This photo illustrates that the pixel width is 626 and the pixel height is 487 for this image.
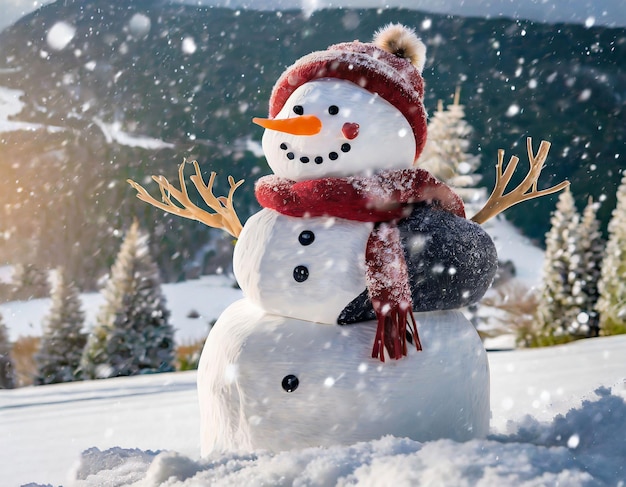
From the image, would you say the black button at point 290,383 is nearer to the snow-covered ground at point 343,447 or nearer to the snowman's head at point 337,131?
the snow-covered ground at point 343,447

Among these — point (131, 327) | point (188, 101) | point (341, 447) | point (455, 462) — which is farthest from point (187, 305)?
point (455, 462)

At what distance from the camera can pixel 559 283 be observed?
34.9ft

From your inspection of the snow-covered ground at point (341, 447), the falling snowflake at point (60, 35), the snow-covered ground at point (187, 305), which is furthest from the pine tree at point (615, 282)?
the falling snowflake at point (60, 35)

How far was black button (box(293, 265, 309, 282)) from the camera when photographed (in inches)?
75.6

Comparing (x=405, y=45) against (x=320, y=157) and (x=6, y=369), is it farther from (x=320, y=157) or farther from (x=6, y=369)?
(x=6, y=369)

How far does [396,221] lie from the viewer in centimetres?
202

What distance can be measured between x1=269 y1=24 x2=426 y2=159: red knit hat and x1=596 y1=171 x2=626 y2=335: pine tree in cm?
843

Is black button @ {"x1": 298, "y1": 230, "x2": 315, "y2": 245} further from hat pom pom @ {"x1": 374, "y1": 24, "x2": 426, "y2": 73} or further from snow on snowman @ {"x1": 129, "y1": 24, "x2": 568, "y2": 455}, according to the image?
hat pom pom @ {"x1": 374, "y1": 24, "x2": 426, "y2": 73}

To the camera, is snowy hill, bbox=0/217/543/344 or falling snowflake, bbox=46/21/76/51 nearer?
snowy hill, bbox=0/217/543/344

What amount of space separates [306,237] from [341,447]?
0.65 m

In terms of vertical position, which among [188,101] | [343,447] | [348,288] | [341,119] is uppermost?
[188,101]

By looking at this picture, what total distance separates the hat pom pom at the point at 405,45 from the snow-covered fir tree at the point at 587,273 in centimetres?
894

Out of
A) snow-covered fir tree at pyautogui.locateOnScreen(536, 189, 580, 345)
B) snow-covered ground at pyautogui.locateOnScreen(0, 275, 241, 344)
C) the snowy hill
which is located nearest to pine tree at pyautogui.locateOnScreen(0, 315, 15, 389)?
the snowy hill

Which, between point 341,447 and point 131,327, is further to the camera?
point 131,327
